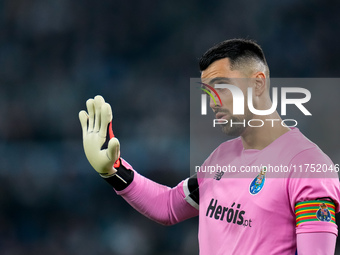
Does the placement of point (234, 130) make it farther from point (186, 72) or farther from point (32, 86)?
point (32, 86)

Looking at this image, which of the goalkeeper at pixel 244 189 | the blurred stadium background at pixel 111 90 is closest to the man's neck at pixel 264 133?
the goalkeeper at pixel 244 189

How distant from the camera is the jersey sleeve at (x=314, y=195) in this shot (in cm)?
156

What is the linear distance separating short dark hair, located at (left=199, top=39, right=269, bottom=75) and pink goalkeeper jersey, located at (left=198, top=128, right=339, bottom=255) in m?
0.34


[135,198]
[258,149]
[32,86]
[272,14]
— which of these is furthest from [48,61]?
[258,149]

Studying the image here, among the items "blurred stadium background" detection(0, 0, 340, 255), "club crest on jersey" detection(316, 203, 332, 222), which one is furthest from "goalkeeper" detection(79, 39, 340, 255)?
"blurred stadium background" detection(0, 0, 340, 255)

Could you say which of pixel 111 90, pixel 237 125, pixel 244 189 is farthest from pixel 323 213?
pixel 111 90

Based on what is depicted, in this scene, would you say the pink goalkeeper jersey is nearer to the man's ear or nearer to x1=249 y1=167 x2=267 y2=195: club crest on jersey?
x1=249 y1=167 x2=267 y2=195: club crest on jersey

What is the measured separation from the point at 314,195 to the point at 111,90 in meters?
3.94

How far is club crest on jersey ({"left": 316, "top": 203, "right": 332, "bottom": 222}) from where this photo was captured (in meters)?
1.55

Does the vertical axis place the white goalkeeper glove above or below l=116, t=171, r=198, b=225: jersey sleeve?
above

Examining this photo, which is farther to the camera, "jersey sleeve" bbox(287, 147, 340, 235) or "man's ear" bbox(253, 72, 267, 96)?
"man's ear" bbox(253, 72, 267, 96)

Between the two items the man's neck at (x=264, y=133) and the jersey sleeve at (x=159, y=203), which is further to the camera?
the jersey sleeve at (x=159, y=203)

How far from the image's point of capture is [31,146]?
512cm

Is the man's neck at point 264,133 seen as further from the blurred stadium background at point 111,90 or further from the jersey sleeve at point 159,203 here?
the blurred stadium background at point 111,90
